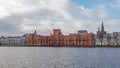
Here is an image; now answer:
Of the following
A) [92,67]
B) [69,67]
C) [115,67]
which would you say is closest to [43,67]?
[69,67]

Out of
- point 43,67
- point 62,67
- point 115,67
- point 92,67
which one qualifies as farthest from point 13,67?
point 115,67

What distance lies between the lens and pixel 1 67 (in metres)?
40.8

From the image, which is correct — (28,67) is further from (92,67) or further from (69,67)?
(92,67)

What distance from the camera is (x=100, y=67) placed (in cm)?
4209

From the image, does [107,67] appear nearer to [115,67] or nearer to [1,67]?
[115,67]

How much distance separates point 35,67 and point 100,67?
9531mm

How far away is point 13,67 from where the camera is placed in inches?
1614

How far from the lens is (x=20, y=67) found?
135 ft

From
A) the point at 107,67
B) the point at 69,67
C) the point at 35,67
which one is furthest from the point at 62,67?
the point at 107,67

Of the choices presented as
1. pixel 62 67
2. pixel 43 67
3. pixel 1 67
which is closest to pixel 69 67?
pixel 62 67

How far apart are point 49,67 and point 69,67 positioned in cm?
294

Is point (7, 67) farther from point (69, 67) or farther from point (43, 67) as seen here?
point (69, 67)

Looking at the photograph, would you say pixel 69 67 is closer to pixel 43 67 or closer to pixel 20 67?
pixel 43 67

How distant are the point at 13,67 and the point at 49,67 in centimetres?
518
